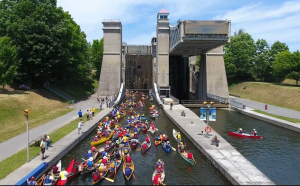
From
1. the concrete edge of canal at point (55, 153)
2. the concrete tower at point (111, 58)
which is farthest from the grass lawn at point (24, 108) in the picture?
the concrete tower at point (111, 58)

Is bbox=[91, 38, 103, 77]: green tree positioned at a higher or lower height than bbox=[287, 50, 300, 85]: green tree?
higher

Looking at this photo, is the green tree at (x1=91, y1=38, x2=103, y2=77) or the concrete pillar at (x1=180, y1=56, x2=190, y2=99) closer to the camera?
the concrete pillar at (x1=180, y1=56, x2=190, y2=99)

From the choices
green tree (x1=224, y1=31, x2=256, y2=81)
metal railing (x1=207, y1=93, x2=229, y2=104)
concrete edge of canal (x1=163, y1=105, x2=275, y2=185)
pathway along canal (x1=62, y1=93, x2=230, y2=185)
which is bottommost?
pathway along canal (x1=62, y1=93, x2=230, y2=185)

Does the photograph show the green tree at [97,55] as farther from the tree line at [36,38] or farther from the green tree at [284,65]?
the green tree at [284,65]

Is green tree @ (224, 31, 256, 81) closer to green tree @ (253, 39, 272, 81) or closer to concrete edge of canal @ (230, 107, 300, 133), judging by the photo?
green tree @ (253, 39, 272, 81)

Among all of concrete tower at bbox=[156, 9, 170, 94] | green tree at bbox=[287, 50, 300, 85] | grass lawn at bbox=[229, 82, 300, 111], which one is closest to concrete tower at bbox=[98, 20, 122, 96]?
concrete tower at bbox=[156, 9, 170, 94]

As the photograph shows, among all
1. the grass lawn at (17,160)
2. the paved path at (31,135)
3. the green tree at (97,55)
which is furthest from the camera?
the green tree at (97,55)

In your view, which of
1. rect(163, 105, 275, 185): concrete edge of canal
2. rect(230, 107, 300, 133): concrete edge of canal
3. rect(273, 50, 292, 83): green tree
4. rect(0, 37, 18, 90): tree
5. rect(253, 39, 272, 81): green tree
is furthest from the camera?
rect(253, 39, 272, 81): green tree

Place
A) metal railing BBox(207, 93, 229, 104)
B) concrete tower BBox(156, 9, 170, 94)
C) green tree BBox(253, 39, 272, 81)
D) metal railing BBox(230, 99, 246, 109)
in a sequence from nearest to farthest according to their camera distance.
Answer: metal railing BBox(230, 99, 246, 109) → metal railing BBox(207, 93, 229, 104) → concrete tower BBox(156, 9, 170, 94) → green tree BBox(253, 39, 272, 81)
